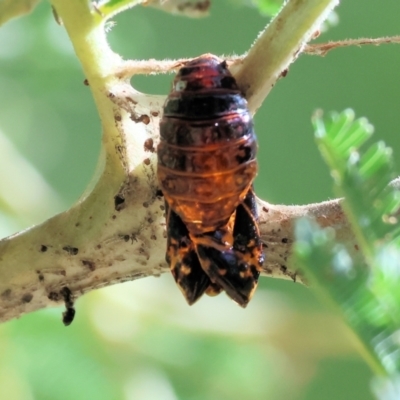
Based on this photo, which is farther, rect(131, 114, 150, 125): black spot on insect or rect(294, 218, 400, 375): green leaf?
rect(131, 114, 150, 125): black spot on insect

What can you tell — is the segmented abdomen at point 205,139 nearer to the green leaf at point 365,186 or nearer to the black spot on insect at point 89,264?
the black spot on insect at point 89,264

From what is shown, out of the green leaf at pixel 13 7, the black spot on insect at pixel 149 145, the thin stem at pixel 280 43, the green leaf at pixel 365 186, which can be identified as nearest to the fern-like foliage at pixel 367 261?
the green leaf at pixel 365 186

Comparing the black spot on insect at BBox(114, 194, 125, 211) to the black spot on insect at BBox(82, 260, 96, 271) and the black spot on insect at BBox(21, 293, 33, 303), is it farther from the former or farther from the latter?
the black spot on insect at BBox(21, 293, 33, 303)

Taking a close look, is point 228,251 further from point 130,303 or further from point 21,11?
point 130,303

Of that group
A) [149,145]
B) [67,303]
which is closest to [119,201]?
[149,145]

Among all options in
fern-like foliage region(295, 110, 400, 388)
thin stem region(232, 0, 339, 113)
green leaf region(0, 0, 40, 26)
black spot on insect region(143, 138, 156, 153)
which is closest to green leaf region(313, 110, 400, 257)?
fern-like foliage region(295, 110, 400, 388)

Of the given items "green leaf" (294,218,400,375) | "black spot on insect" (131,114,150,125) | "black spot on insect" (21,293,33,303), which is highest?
"black spot on insect" (131,114,150,125)

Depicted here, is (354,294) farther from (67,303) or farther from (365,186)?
(67,303)

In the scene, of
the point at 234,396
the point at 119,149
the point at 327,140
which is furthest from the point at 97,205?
the point at 234,396
